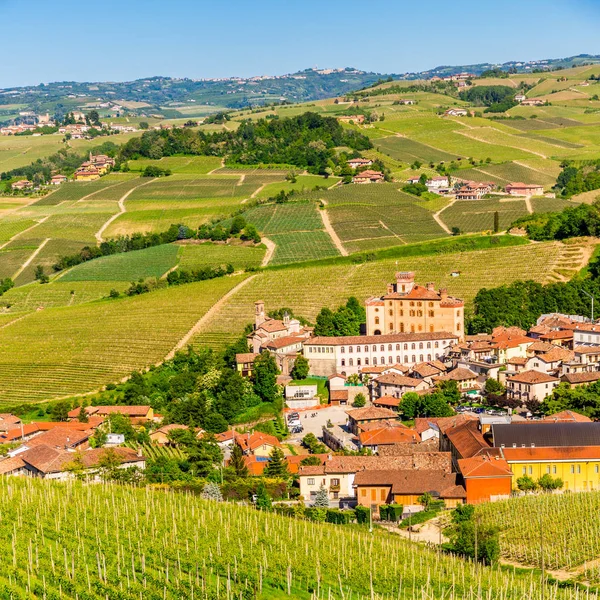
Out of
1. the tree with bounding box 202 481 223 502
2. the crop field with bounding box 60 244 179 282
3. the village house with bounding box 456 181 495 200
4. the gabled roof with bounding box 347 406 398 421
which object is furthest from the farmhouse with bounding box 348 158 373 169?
the tree with bounding box 202 481 223 502

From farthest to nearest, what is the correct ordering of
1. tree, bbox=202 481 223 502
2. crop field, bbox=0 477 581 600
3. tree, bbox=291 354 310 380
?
tree, bbox=291 354 310 380, tree, bbox=202 481 223 502, crop field, bbox=0 477 581 600

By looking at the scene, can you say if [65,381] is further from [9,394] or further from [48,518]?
[48,518]

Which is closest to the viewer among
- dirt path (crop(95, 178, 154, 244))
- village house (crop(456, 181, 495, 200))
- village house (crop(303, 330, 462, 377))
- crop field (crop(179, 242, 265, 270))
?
village house (crop(303, 330, 462, 377))

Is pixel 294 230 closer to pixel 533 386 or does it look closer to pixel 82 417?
pixel 82 417

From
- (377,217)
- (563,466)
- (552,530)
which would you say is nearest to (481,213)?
(377,217)

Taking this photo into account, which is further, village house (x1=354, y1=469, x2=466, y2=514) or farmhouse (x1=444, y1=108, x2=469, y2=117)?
farmhouse (x1=444, y1=108, x2=469, y2=117)

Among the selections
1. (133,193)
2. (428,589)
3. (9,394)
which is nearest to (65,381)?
(9,394)

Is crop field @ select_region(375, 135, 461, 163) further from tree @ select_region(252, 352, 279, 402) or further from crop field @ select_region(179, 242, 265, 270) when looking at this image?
tree @ select_region(252, 352, 279, 402)
